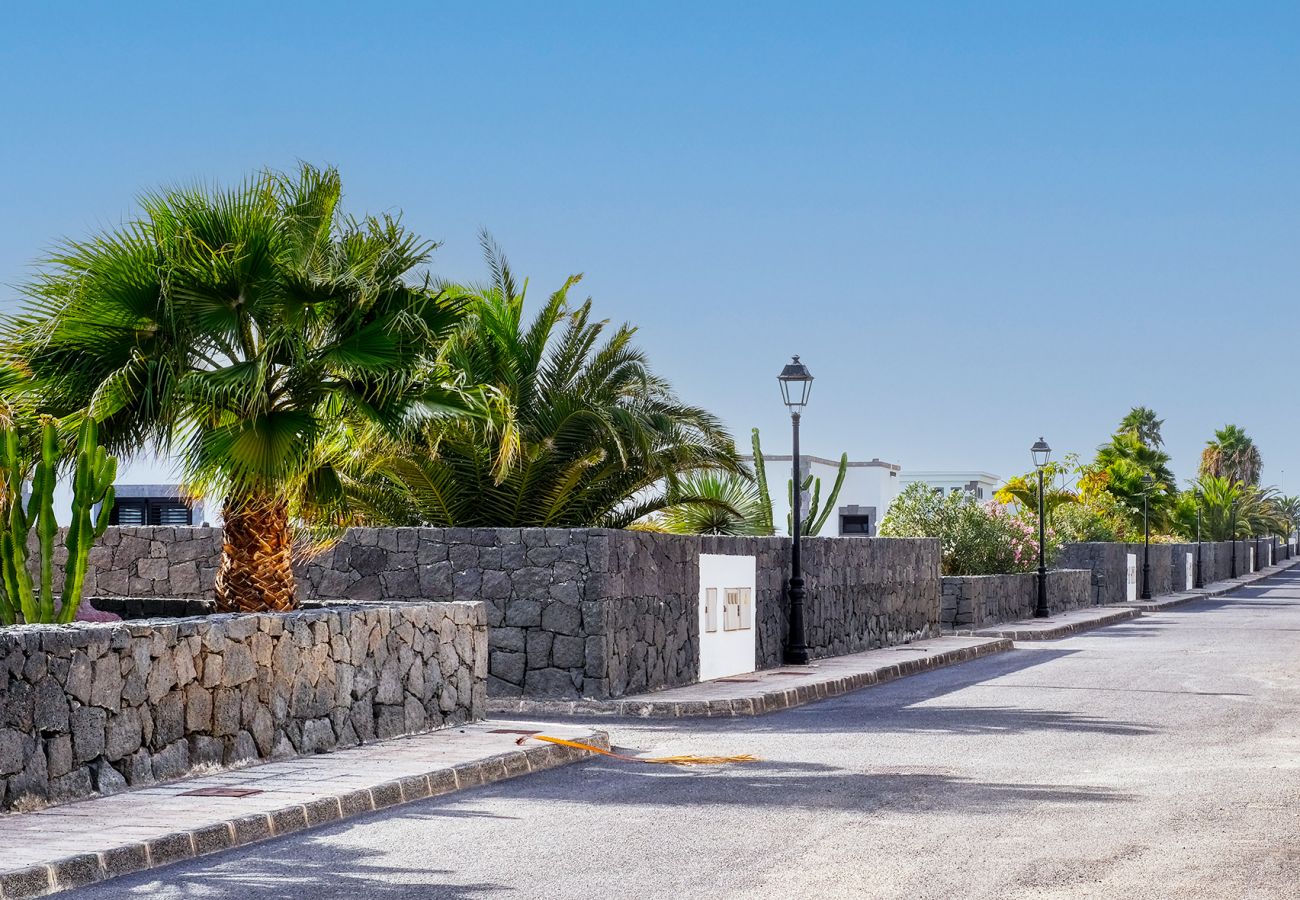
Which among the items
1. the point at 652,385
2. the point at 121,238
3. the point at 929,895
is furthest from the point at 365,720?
the point at 652,385

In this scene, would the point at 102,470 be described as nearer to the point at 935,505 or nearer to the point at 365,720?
the point at 365,720

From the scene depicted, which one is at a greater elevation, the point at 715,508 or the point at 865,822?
the point at 715,508

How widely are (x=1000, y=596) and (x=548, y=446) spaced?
1845 cm

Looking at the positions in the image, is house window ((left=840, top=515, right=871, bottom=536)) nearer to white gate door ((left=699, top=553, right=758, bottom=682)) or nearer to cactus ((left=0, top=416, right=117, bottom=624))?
white gate door ((left=699, top=553, right=758, bottom=682))

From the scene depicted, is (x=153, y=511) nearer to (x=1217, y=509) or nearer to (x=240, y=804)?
(x=240, y=804)

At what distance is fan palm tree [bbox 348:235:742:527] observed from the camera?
20.5 m

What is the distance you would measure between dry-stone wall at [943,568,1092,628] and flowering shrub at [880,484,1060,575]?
72 cm

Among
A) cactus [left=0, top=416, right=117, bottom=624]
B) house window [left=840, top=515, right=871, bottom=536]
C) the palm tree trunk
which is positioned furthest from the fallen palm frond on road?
house window [left=840, top=515, right=871, bottom=536]

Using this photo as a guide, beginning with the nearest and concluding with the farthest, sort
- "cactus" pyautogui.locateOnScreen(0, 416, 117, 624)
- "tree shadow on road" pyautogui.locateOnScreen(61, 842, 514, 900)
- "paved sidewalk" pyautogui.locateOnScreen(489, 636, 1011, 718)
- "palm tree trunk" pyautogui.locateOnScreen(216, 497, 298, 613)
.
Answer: "tree shadow on road" pyautogui.locateOnScreen(61, 842, 514, 900)
"cactus" pyautogui.locateOnScreen(0, 416, 117, 624)
"palm tree trunk" pyautogui.locateOnScreen(216, 497, 298, 613)
"paved sidewalk" pyautogui.locateOnScreen(489, 636, 1011, 718)

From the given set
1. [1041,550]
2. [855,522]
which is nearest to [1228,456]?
[855,522]

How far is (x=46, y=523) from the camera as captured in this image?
41.7ft

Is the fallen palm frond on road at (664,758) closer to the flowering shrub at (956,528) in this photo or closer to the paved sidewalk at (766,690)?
the paved sidewalk at (766,690)

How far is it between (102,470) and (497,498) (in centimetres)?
813

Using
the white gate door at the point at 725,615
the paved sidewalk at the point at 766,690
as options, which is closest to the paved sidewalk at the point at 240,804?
the paved sidewalk at the point at 766,690
